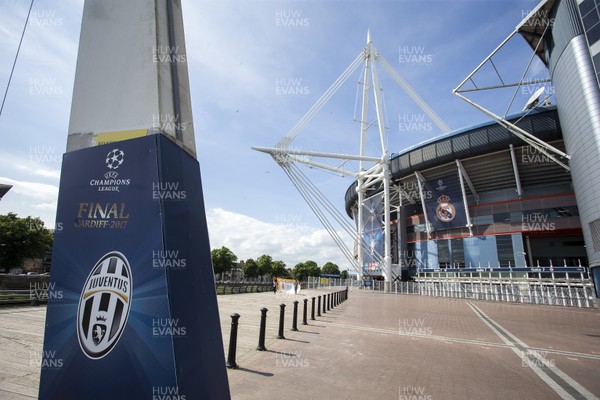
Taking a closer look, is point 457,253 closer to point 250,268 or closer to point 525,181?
point 525,181

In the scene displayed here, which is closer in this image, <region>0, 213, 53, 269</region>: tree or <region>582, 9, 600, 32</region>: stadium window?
<region>582, 9, 600, 32</region>: stadium window

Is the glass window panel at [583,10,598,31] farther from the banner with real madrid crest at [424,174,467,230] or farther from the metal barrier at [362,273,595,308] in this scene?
the banner with real madrid crest at [424,174,467,230]

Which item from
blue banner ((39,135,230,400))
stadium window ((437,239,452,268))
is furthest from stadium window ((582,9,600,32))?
blue banner ((39,135,230,400))

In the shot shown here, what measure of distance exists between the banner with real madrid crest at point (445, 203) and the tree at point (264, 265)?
2436 inches

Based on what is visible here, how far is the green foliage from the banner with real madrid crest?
76.9 m

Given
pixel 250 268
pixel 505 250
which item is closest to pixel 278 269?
pixel 250 268

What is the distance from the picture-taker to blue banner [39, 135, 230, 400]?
7.23 ft

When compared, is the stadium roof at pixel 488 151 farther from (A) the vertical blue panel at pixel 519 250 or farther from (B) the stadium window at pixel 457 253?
(B) the stadium window at pixel 457 253

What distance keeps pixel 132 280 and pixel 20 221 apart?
48.0 meters

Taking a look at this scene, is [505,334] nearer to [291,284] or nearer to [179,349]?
[179,349]

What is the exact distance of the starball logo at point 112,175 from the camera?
8.62 ft

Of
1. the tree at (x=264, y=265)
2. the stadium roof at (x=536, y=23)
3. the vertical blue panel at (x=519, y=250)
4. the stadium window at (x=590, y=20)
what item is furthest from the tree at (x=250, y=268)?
the stadium window at (x=590, y=20)

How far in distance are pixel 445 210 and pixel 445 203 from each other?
1011mm

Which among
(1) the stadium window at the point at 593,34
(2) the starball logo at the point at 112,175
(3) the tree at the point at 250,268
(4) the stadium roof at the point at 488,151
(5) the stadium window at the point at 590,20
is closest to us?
(2) the starball logo at the point at 112,175
